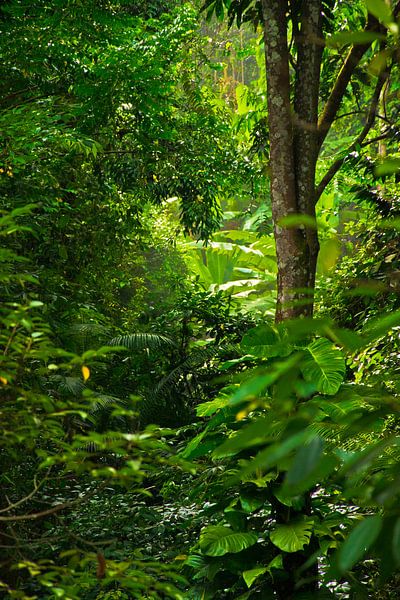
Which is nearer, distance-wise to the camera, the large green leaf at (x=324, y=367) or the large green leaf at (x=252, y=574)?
the large green leaf at (x=252, y=574)

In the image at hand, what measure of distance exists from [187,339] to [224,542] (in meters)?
4.25

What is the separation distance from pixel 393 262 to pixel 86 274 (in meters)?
2.91

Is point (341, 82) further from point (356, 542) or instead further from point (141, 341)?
point (141, 341)

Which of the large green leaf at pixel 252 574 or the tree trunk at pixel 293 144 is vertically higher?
the tree trunk at pixel 293 144

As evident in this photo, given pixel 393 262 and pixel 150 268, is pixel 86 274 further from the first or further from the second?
pixel 150 268

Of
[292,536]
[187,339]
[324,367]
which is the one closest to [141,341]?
[187,339]

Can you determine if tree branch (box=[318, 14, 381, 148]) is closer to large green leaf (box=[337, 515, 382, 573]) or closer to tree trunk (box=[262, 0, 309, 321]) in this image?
tree trunk (box=[262, 0, 309, 321])

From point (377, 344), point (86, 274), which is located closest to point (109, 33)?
point (86, 274)

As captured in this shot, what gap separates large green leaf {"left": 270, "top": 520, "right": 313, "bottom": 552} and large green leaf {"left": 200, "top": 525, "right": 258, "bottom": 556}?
0.10 metres

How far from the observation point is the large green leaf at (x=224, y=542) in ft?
9.59

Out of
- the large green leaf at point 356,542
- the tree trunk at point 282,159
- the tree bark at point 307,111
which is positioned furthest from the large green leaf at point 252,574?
the large green leaf at point 356,542

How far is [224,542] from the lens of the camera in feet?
9.68

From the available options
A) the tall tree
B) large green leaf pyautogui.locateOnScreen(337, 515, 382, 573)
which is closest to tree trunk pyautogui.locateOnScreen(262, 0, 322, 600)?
the tall tree

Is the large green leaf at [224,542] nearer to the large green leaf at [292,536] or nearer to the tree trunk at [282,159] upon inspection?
the large green leaf at [292,536]
